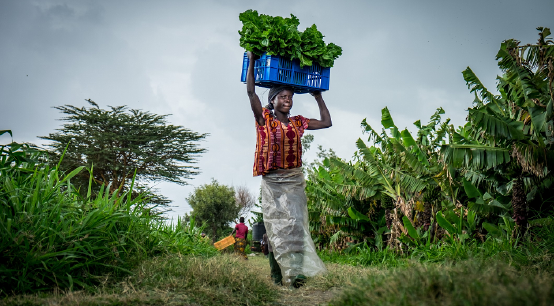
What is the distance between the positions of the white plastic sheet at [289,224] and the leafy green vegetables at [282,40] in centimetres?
145

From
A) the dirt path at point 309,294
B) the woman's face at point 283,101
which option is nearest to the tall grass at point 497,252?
the dirt path at point 309,294

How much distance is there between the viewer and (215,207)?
3020cm

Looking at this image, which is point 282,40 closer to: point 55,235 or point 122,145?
point 55,235

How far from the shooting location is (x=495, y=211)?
791cm

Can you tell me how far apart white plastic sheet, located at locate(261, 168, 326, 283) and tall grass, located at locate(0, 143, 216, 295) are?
159 cm

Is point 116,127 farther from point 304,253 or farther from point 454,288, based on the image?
point 454,288

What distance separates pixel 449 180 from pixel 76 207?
637 cm

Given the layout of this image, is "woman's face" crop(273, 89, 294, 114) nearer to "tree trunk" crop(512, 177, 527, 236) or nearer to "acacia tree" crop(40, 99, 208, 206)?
"tree trunk" crop(512, 177, 527, 236)

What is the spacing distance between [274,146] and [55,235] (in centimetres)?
255

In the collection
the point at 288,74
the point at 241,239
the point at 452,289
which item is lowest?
the point at 241,239

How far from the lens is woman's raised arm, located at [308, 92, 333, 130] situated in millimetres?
5945

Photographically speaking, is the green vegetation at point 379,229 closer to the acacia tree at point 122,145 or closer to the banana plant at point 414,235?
the banana plant at point 414,235

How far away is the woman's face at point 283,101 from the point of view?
566 centimetres

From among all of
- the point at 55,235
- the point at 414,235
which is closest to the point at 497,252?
the point at 414,235
